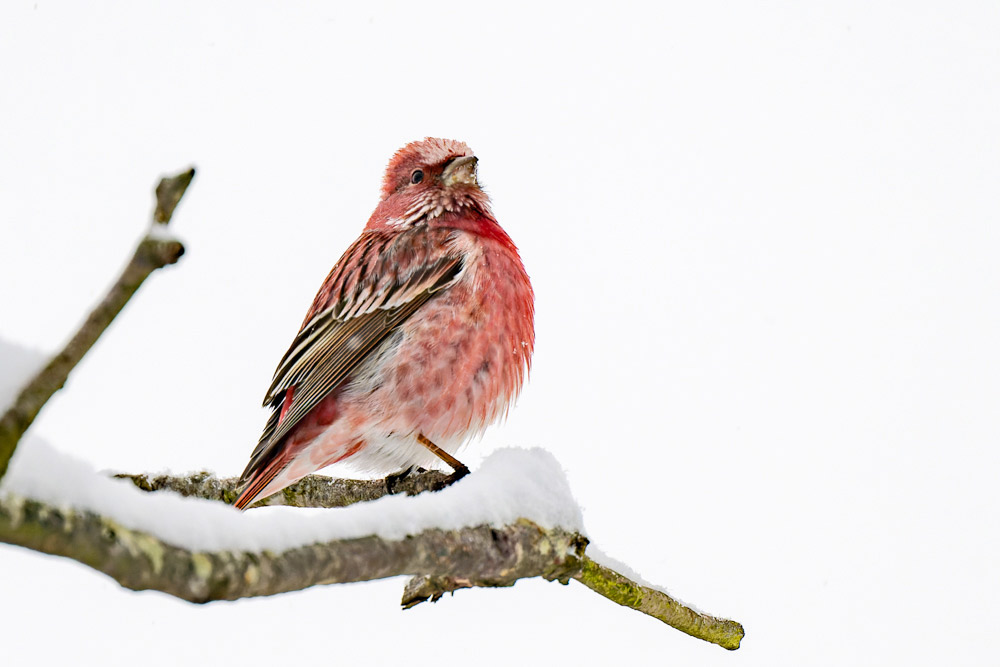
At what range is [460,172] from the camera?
651cm

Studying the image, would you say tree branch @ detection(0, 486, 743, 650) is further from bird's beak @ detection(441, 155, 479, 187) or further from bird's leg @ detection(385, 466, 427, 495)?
bird's beak @ detection(441, 155, 479, 187)

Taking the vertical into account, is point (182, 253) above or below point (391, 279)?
below

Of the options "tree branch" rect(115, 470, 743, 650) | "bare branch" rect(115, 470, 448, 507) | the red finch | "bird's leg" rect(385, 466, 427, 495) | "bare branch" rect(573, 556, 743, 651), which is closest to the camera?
"tree branch" rect(115, 470, 743, 650)

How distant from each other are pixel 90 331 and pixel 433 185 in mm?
4682

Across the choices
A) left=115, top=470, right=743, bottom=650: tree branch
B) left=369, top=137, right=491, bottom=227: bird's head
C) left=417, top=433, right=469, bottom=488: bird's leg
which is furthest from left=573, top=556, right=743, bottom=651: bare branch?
left=369, top=137, right=491, bottom=227: bird's head

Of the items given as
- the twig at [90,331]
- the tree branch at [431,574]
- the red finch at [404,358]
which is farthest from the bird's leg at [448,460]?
the twig at [90,331]

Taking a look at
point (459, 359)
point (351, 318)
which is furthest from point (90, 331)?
point (351, 318)

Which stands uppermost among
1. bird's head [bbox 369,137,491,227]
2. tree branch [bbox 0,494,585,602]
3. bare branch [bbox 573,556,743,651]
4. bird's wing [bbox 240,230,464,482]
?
bird's head [bbox 369,137,491,227]

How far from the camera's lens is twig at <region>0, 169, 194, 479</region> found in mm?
2010

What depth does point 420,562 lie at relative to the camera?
3.38 metres

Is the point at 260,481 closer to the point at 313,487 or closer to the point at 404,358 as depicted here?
the point at 313,487

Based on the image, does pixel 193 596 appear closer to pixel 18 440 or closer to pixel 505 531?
pixel 18 440

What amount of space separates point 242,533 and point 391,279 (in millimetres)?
3317

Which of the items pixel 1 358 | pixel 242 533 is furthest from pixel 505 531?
pixel 1 358
